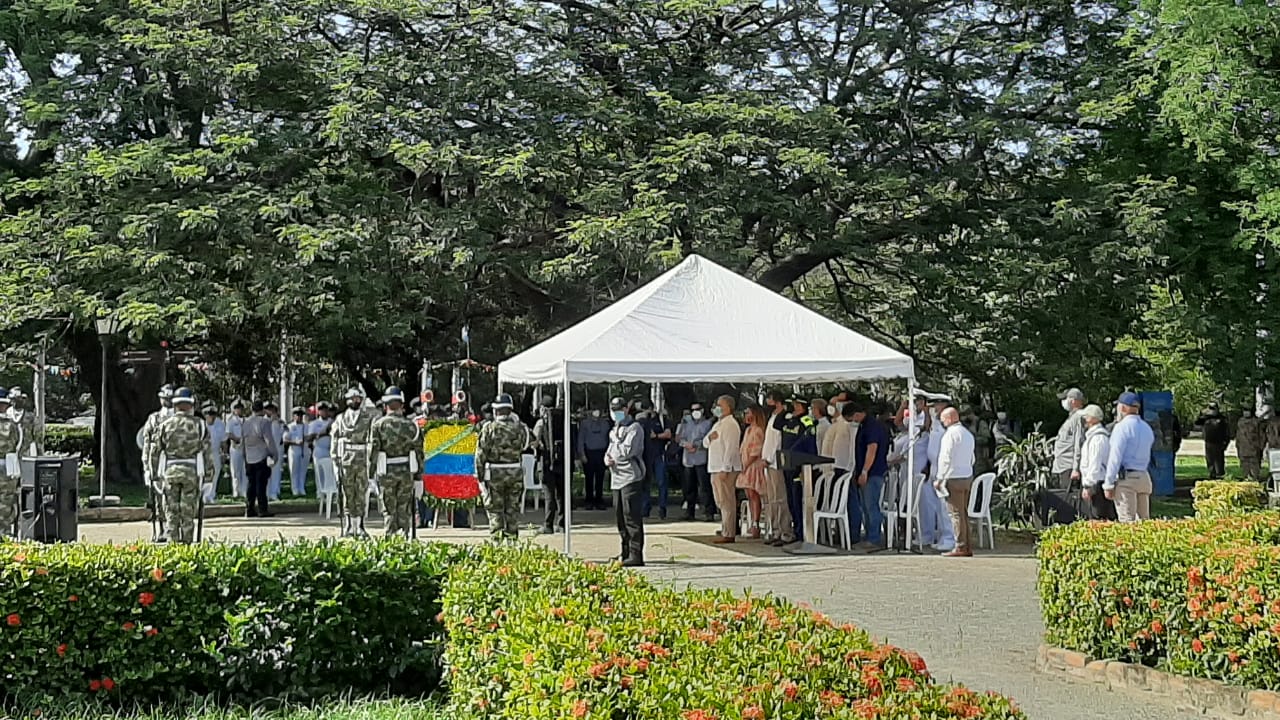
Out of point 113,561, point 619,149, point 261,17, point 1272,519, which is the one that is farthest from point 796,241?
point 113,561

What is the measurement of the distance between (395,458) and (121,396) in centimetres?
1581

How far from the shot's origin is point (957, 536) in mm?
16156

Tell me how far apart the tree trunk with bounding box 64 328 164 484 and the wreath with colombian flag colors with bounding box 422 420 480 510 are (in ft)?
40.4

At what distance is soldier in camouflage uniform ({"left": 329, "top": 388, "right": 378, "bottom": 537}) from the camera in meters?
17.4

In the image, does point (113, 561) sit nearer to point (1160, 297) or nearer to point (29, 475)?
point (29, 475)

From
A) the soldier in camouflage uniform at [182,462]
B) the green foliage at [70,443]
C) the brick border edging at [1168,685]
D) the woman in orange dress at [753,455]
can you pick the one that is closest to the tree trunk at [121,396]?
the green foliage at [70,443]

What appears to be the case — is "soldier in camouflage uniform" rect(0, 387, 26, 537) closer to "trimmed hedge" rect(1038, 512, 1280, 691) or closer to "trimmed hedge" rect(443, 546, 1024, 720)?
"trimmed hedge" rect(443, 546, 1024, 720)

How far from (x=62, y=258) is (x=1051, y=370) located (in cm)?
1613

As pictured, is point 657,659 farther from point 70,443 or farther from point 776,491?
point 70,443

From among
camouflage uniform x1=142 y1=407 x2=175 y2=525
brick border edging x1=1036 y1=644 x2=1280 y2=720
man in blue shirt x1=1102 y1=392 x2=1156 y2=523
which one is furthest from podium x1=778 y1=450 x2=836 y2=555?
brick border edging x1=1036 y1=644 x2=1280 y2=720

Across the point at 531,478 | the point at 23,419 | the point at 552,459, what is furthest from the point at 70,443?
the point at 552,459

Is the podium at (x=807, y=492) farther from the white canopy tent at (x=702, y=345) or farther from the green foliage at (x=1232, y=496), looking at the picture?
the green foliage at (x=1232, y=496)

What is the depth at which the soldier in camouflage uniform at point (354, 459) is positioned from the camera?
17.4 m

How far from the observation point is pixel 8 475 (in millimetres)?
16250
